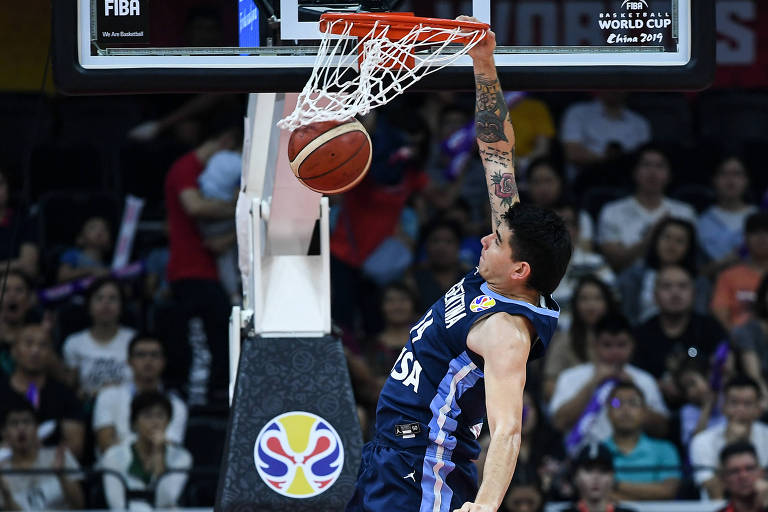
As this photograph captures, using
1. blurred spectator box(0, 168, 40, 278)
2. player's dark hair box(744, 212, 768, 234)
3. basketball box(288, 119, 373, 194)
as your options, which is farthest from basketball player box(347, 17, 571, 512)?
player's dark hair box(744, 212, 768, 234)

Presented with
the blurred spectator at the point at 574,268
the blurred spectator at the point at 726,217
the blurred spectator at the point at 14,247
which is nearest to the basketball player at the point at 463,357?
the blurred spectator at the point at 574,268

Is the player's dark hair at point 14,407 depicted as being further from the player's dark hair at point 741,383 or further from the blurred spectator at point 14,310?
the player's dark hair at point 741,383

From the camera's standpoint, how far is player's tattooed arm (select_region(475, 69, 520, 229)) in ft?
15.2

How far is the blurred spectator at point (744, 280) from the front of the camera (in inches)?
341

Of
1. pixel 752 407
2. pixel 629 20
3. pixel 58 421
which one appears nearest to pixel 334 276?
pixel 58 421

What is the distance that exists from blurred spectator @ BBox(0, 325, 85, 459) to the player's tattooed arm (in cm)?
369

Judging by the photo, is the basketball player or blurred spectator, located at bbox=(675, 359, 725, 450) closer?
the basketball player

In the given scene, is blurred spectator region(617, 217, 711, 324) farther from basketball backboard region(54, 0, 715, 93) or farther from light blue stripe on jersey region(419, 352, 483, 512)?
light blue stripe on jersey region(419, 352, 483, 512)

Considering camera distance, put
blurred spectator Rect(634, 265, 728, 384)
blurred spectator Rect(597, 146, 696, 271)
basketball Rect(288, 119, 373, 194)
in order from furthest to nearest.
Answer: blurred spectator Rect(597, 146, 696, 271)
blurred spectator Rect(634, 265, 728, 384)
basketball Rect(288, 119, 373, 194)

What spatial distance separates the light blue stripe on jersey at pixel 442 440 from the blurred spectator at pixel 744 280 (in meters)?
4.60

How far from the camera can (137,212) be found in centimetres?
886

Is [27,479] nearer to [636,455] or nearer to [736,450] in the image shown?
[636,455]

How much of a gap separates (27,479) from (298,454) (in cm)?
257

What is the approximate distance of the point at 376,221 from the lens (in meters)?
8.36
